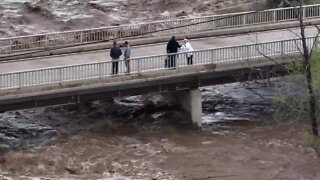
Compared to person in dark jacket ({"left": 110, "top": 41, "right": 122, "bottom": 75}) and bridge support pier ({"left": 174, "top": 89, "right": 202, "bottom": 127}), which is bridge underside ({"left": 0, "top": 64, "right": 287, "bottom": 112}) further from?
person in dark jacket ({"left": 110, "top": 41, "right": 122, "bottom": 75})

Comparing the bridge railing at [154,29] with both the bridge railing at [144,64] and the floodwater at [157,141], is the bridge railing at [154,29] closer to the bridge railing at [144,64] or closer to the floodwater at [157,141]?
the floodwater at [157,141]

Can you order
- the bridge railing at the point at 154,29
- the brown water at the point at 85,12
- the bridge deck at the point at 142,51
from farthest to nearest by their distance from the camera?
the brown water at the point at 85,12
the bridge railing at the point at 154,29
the bridge deck at the point at 142,51

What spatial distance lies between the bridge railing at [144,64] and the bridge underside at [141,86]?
12.8 inches

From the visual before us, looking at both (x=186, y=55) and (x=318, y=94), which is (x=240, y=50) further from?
(x=318, y=94)

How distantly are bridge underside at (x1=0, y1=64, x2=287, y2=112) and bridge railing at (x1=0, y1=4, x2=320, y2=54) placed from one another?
4532 millimetres

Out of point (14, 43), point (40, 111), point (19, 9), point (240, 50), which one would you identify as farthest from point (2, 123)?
point (19, 9)

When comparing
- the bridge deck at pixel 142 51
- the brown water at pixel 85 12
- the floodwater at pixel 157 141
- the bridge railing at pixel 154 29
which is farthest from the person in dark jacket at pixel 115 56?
the brown water at pixel 85 12

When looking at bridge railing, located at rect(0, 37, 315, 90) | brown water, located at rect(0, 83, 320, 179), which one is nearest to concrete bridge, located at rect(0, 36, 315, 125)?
bridge railing, located at rect(0, 37, 315, 90)

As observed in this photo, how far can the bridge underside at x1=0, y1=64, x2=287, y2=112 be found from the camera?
2777 cm

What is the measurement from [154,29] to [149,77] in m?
9.13

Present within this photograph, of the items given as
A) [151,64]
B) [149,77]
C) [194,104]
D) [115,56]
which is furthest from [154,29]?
[149,77]

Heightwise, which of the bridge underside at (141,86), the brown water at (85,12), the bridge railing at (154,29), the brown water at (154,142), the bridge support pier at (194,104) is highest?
the brown water at (85,12)

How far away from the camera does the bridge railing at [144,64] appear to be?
27.7m

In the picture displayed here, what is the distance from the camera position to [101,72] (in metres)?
28.8
